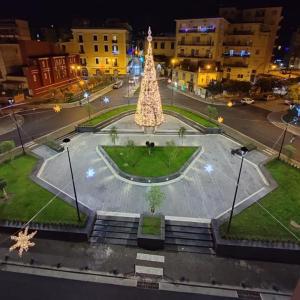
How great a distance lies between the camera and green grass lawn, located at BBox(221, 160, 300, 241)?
570 inches

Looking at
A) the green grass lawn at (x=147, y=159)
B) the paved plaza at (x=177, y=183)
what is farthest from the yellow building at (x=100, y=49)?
the green grass lawn at (x=147, y=159)

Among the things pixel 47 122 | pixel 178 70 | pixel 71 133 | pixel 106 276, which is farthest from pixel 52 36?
pixel 106 276

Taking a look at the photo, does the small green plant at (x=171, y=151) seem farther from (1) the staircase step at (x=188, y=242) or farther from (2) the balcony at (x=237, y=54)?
(2) the balcony at (x=237, y=54)

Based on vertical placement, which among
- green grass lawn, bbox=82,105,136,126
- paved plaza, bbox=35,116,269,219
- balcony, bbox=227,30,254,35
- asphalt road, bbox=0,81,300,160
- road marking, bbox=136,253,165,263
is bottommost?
road marking, bbox=136,253,165,263

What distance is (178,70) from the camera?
5284 cm

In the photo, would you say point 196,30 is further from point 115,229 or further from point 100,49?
point 115,229

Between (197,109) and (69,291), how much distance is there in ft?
106

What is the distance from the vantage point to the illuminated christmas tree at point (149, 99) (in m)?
23.0

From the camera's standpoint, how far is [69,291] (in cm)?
1231

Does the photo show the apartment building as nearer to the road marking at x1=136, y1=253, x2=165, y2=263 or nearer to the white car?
the white car

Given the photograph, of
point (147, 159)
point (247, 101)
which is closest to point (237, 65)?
point (247, 101)

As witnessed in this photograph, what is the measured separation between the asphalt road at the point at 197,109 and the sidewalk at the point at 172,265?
50.4ft

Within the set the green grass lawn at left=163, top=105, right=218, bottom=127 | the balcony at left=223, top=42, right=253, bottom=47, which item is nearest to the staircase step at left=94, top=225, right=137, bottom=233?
the green grass lawn at left=163, top=105, right=218, bottom=127

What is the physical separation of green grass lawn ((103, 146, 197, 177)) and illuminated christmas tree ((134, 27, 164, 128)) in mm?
3370
